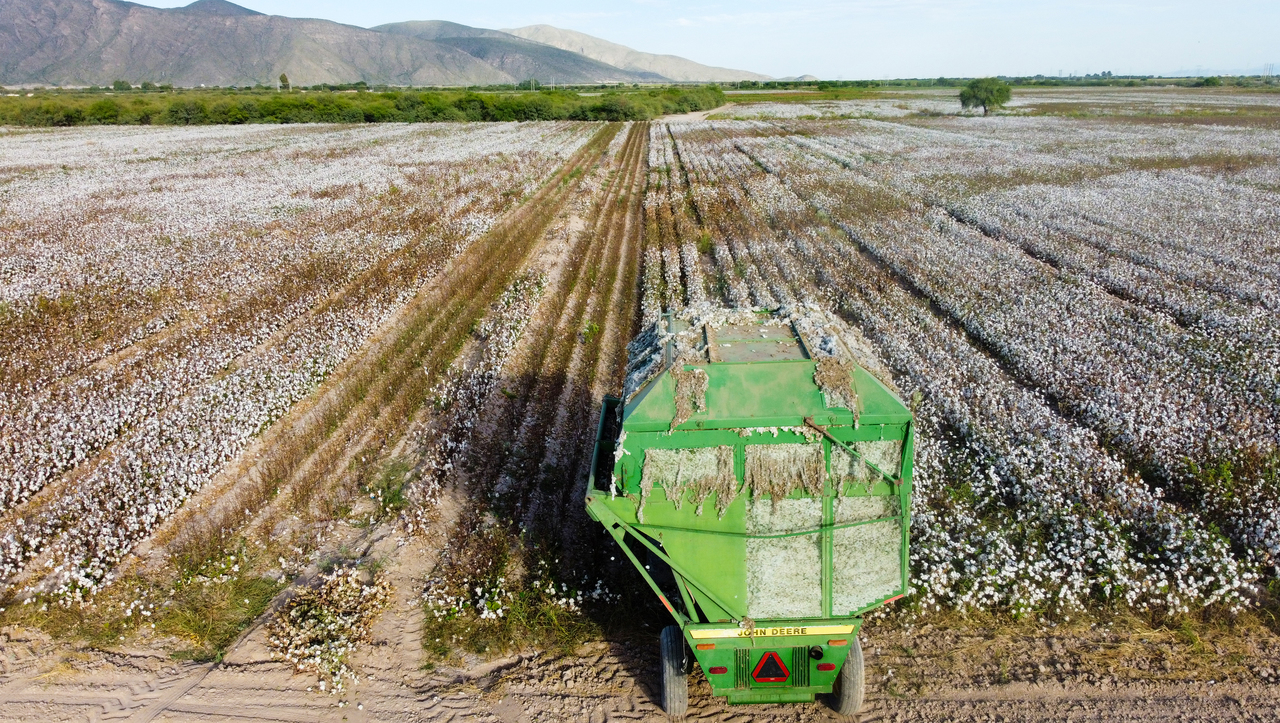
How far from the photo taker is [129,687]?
7.16 meters

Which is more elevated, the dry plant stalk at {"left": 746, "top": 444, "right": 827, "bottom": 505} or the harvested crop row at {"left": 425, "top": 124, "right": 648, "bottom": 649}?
the dry plant stalk at {"left": 746, "top": 444, "right": 827, "bottom": 505}

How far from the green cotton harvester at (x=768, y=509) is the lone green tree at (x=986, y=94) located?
87088 millimetres

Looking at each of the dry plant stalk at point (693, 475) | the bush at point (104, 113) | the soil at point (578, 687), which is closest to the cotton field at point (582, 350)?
the soil at point (578, 687)

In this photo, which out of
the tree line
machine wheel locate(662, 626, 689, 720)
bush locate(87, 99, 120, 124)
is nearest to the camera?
machine wheel locate(662, 626, 689, 720)

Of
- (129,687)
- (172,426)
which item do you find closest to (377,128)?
(172,426)

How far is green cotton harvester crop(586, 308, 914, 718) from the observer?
19.8 feet

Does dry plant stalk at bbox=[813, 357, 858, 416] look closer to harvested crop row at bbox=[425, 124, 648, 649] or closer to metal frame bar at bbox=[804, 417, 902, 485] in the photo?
metal frame bar at bbox=[804, 417, 902, 485]

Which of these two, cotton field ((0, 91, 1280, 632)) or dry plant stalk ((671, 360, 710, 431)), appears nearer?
dry plant stalk ((671, 360, 710, 431))

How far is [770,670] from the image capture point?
6398mm

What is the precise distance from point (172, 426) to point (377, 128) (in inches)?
2732

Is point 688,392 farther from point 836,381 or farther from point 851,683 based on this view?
point 851,683

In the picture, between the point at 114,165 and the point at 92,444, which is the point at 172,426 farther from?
the point at 114,165

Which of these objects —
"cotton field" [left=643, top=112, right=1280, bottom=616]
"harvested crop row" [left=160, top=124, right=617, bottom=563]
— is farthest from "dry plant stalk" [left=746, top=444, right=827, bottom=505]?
"harvested crop row" [left=160, top=124, right=617, bottom=563]

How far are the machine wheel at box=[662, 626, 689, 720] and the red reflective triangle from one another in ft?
2.23
